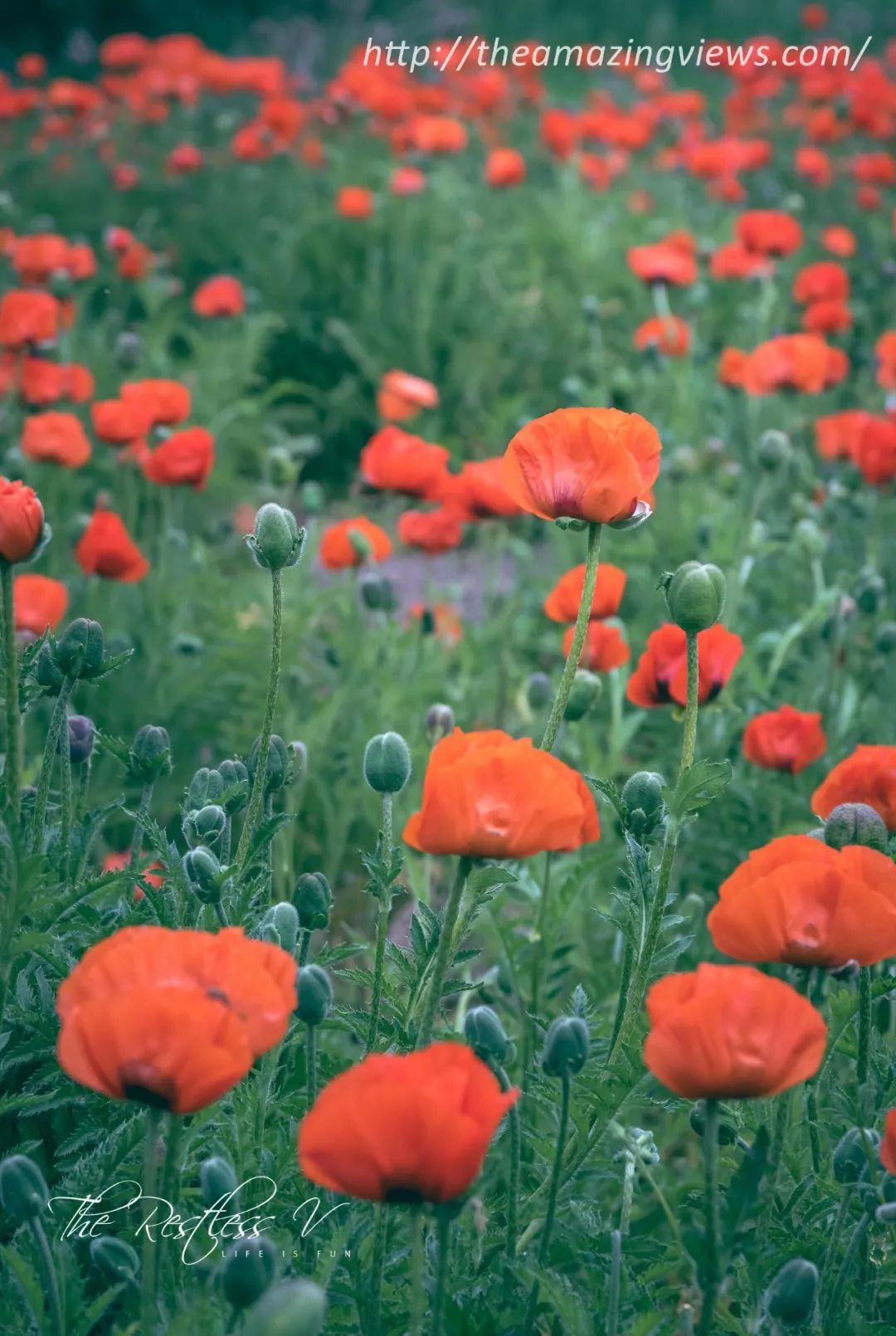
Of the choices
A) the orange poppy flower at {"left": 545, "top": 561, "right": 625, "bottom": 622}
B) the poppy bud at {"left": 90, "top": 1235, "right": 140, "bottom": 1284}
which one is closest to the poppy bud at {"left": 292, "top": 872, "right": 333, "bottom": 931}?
the poppy bud at {"left": 90, "top": 1235, "right": 140, "bottom": 1284}

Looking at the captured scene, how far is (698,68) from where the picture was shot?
10.8 m

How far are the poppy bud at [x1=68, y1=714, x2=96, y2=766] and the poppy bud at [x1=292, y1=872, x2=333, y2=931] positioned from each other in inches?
14.6

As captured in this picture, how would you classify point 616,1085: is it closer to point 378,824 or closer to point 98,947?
point 98,947

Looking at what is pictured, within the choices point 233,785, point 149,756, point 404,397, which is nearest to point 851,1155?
point 233,785

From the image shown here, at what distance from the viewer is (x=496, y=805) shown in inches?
40.1

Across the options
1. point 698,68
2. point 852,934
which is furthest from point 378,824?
point 698,68

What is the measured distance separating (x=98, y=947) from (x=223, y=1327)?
11.0 inches

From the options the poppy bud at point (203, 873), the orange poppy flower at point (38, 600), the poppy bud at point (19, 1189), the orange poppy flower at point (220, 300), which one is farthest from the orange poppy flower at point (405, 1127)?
the orange poppy flower at point (220, 300)

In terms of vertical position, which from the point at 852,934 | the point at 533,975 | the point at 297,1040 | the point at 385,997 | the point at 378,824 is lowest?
the point at 378,824

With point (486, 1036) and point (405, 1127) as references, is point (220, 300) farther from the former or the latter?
point (405, 1127)

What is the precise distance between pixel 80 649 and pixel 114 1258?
1.87 ft

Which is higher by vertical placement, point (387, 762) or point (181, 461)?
point (387, 762)

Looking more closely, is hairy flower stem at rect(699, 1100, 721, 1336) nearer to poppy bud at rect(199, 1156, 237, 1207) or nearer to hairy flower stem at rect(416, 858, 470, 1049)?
hairy flower stem at rect(416, 858, 470, 1049)

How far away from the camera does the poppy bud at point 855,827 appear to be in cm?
126
